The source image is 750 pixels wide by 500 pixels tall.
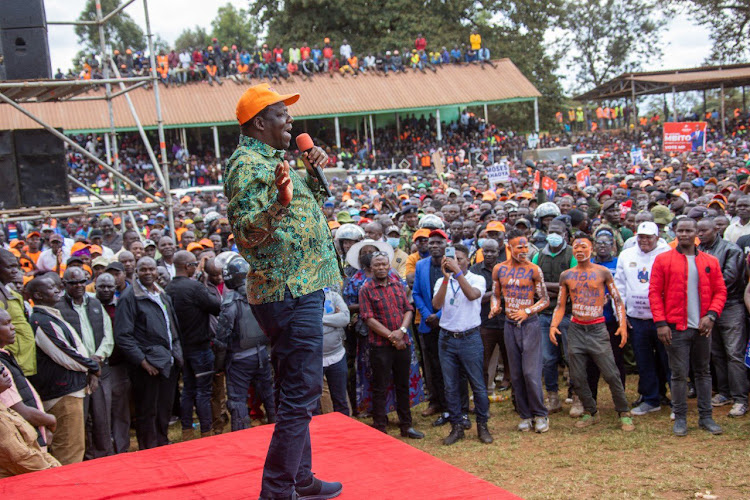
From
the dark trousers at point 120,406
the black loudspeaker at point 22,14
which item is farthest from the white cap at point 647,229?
the black loudspeaker at point 22,14

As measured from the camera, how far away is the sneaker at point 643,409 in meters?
7.05

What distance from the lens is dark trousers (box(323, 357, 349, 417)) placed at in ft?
22.3

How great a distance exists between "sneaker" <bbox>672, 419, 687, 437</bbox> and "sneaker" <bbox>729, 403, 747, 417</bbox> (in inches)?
24.5

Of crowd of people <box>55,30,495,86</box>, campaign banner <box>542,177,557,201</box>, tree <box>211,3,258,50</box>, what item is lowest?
campaign banner <box>542,177,557,201</box>

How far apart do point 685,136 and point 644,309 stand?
13.2 metres

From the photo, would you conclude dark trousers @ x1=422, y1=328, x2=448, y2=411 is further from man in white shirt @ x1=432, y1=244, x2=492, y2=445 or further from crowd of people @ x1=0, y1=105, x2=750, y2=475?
man in white shirt @ x1=432, y1=244, x2=492, y2=445

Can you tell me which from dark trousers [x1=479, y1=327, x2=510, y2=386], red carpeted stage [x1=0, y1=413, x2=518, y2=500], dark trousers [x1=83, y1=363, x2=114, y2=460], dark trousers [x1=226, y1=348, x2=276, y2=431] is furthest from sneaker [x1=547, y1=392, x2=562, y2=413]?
dark trousers [x1=83, y1=363, x2=114, y2=460]

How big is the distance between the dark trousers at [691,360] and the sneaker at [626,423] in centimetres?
51

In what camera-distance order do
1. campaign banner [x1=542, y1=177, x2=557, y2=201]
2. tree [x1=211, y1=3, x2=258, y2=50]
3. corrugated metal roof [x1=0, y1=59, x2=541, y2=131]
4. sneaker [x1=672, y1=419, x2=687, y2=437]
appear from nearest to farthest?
sneaker [x1=672, y1=419, x2=687, y2=437] < campaign banner [x1=542, y1=177, x2=557, y2=201] < corrugated metal roof [x1=0, y1=59, x2=541, y2=131] < tree [x1=211, y1=3, x2=258, y2=50]

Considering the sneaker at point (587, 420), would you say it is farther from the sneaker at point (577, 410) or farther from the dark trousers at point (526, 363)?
the dark trousers at point (526, 363)

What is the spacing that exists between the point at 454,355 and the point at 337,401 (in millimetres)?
1207

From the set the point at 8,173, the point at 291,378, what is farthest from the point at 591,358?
the point at 8,173

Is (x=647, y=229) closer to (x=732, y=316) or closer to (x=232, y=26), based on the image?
(x=732, y=316)

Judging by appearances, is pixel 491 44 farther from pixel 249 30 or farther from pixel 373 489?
pixel 373 489
